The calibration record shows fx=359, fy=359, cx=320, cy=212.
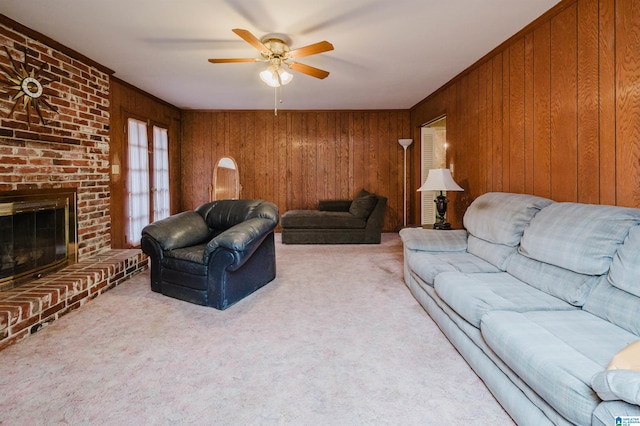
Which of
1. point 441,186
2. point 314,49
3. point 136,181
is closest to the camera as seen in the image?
point 314,49

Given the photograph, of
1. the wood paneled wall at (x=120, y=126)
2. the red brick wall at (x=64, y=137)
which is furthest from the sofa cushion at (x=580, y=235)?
the wood paneled wall at (x=120, y=126)

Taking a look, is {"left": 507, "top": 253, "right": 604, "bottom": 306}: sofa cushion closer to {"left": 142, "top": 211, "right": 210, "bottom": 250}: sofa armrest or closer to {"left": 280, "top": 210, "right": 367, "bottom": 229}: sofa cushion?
{"left": 142, "top": 211, "right": 210, "bottom": 250}: sofa armrest

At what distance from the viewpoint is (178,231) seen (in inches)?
136

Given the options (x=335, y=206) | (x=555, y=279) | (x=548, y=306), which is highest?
(x=335, y=206)

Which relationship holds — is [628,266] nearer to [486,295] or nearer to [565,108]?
[486,295]

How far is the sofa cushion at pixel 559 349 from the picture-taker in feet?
4.00

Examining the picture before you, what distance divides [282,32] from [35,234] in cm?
→ 286

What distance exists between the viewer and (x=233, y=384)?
1945 millimetres

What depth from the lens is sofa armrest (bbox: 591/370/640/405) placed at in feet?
3.33

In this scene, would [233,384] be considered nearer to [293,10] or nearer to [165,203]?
[293,10]

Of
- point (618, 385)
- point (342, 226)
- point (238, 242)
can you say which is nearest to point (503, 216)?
point (618, 385)

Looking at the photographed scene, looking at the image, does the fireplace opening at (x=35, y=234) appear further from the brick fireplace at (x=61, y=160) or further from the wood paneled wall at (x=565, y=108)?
the wood paneled wall at (x=565, y=108)

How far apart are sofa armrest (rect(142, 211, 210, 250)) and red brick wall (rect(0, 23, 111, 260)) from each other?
1092mm

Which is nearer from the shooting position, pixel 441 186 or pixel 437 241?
pixel 437 241
